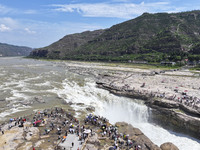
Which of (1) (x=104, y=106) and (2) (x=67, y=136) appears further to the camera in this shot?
(1) (x=104, y=106)

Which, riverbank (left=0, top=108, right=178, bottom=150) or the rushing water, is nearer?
riverbank (left=0, top=108, right=178, bottom=150)

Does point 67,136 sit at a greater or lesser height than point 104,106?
greater

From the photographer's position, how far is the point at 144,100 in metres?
38.6

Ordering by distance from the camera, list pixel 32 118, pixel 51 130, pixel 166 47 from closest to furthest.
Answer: pixel 51 130, pixel 32 118, pixel 166 47

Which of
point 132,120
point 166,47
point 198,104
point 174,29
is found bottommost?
point 132,120

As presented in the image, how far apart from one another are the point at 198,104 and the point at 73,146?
27292 millimetres

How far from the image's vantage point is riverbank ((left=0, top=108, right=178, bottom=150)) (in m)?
19.9

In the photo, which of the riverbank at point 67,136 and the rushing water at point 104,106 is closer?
the riverbank at point 67,136

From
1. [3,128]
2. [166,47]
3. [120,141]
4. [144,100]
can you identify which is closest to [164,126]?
[144,100]

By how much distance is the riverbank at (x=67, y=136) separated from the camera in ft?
65.3

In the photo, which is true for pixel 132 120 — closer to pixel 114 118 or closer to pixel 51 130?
pixel 114 118

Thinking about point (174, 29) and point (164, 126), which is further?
point (174, 29)

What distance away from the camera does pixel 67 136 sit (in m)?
21.6

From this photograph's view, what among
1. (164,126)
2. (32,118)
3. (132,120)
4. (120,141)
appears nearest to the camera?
(120,141)
